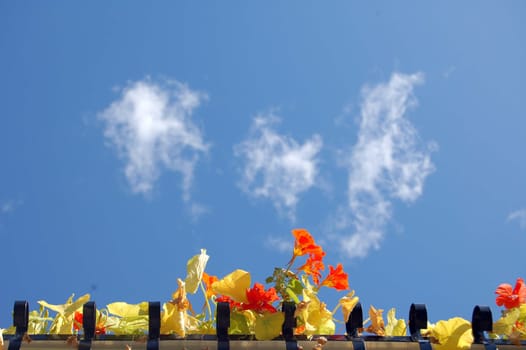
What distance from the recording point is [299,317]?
2.26 metres

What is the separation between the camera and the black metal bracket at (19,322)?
84.7 inches

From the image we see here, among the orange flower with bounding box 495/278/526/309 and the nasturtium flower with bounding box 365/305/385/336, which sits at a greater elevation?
the orange flower with bounding box 495/278/526/309

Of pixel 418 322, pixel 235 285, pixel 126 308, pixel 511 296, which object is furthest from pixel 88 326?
pixel 511 296

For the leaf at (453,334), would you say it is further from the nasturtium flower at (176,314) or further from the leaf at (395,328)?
the nasturtium flower at (176,314)

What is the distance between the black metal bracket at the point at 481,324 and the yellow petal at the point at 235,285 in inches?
34.4

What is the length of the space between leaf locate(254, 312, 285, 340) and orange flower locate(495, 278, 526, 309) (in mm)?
1019

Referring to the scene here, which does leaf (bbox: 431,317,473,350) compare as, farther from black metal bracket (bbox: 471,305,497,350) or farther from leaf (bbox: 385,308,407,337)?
leaf (bbox: 385,308,407,337)

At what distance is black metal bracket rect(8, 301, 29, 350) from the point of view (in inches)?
84.7

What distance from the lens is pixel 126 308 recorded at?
2326 mm

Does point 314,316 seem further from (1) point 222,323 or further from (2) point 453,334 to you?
(2) point 453,334

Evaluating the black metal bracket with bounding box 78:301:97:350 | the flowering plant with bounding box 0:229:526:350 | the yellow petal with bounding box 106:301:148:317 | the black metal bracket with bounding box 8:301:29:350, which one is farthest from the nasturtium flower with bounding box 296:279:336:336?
the black metal bracket with bounding box 8:301:29:350

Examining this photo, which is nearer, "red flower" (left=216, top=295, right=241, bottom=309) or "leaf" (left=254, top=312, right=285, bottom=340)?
"leaf" (left=254, top=312, right=285, bottom=340)

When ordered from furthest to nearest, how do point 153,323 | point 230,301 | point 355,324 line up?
1. point 230,301
2. point 355,324
3. point 153,323

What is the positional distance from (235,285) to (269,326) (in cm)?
22
